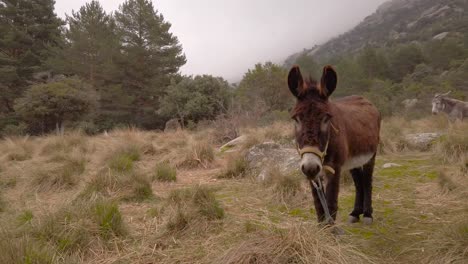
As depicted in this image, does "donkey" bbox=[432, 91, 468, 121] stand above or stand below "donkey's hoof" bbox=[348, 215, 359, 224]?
above

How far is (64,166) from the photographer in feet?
17.9

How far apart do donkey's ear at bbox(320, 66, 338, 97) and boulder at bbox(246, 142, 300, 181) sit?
2915 mm

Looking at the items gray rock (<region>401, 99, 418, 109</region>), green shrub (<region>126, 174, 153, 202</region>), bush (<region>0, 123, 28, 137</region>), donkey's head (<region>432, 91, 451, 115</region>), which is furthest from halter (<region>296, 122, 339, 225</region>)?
gray rock (<region>401, 99, 418, 109</region>)

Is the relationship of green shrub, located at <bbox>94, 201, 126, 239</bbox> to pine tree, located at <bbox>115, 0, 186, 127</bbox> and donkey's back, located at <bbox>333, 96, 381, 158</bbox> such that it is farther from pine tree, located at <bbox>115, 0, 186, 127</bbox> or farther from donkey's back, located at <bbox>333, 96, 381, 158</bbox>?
pine tree, located at <bbox>115, 0, 186, 127</bbox>

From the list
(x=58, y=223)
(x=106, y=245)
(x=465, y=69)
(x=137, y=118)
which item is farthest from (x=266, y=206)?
(x=465, y=69)

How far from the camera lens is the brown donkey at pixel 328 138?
222cm

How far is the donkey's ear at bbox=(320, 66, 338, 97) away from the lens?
2.42 m

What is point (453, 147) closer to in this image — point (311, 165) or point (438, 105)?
point (311, 165)

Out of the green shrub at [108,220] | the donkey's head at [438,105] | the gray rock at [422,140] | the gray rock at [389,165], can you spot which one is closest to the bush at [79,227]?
the green shrub at [108,220]

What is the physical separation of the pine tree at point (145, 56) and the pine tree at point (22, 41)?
6193mm

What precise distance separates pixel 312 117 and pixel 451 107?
12.0 m

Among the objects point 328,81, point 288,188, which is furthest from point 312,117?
point 288,188

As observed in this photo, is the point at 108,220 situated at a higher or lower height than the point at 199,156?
higher

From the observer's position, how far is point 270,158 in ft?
20.1
